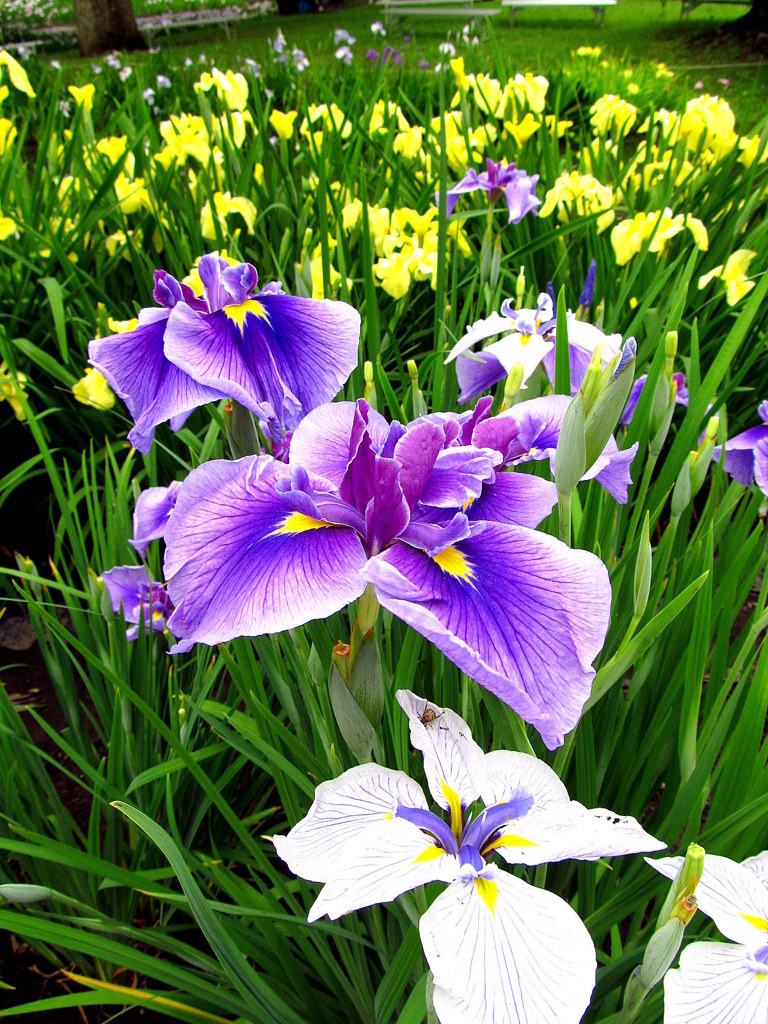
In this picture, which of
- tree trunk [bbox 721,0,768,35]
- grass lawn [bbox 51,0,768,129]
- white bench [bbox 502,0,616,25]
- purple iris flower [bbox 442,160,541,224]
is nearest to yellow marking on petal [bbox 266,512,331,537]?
purple iris flower [bbox 442,160,541,224]

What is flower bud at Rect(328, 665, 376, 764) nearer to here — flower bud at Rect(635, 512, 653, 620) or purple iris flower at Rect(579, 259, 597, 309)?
flower bud at Rect(635, 512, 653, 620)

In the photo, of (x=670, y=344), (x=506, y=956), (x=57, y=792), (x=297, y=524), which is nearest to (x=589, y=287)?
(x=670, y=344)

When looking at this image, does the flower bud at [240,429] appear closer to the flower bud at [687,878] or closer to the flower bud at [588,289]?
the flower bud at [687,878]

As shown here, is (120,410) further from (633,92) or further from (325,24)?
(325,24)

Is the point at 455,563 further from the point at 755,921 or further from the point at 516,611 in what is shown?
the point at 755,921

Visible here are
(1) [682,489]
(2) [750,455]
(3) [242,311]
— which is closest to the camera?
(3) [242,311]

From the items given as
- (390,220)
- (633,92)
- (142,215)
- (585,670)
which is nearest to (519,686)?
(585,670)
